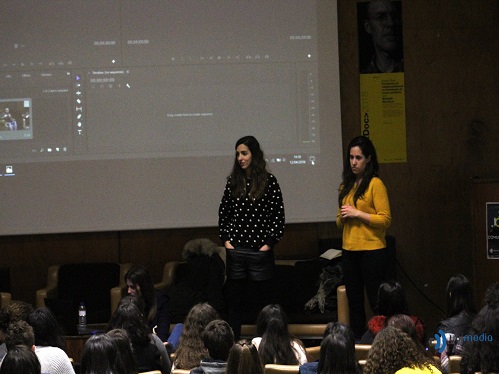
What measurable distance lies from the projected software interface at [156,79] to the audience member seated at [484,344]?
3.70 meters

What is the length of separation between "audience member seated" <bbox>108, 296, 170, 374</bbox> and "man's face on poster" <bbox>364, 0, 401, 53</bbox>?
13.4 ft

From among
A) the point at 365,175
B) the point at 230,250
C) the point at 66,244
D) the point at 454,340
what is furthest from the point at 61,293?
the point at 454,340

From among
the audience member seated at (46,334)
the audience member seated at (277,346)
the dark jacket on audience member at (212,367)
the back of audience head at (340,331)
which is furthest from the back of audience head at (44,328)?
the back of audience head at (340,331)

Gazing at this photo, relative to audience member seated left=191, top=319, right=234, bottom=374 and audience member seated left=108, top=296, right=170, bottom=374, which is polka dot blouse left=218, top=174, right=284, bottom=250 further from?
audience member seated left=191, top=319, right=234, bottom=374

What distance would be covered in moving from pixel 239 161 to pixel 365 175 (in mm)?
842

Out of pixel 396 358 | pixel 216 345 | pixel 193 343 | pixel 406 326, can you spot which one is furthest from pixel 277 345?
pixel 396 358

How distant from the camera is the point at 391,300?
16.3ft

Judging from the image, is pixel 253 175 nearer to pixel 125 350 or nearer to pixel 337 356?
pixel 125 350

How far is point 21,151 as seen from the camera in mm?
7629

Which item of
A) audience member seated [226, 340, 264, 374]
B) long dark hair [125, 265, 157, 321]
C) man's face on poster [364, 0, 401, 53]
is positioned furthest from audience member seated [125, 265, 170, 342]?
man's face on poster [364, 0, 401, 53]

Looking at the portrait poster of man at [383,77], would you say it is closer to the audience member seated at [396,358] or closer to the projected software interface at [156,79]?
the projected software interface at [156,79]

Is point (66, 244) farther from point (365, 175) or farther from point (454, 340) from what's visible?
point (454, 340)

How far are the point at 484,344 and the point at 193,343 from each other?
55.6 inches

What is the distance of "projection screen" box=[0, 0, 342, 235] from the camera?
763 centimetres
